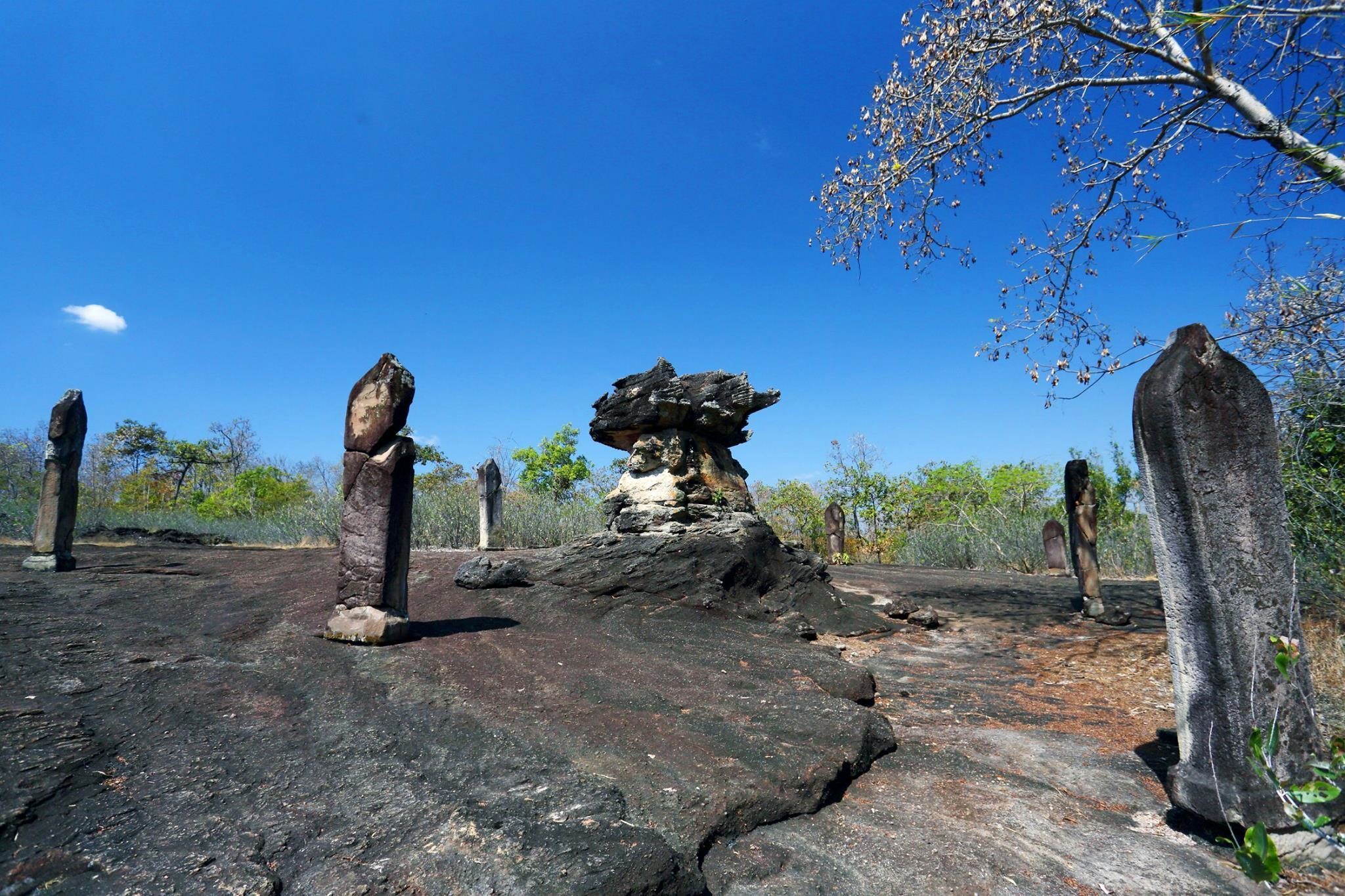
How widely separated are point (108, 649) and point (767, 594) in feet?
21.9

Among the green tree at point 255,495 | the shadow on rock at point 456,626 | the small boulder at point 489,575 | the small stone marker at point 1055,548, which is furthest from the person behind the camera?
the green tree at point 255,495

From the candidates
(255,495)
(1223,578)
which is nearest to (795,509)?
(1223,578)

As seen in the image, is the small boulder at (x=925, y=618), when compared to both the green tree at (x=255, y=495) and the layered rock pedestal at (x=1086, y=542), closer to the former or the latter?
the layered rock pedestal at (x=1086, y=542)

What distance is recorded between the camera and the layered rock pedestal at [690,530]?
852 cm

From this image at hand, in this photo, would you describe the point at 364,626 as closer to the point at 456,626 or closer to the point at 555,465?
the point at 456,626

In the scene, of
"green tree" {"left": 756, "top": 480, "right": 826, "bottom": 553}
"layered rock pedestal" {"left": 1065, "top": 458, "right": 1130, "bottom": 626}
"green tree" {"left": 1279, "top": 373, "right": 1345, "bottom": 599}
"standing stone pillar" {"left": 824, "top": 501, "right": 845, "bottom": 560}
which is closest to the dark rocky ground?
"green tree" {"left": 1279, "top": 373, "right": 1345, "bottom": 599}

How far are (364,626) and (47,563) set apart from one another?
19.3 ft

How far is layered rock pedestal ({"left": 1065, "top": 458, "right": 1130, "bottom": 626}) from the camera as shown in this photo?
29.5 feet

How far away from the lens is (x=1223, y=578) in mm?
3211

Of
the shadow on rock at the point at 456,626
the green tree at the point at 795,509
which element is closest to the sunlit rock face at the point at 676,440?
the shadow on rock at the point at 456,626

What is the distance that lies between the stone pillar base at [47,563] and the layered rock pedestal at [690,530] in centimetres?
584

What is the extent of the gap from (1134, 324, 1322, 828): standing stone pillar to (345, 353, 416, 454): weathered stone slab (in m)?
5.45

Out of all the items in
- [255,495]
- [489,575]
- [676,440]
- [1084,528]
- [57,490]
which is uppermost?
[255,495]

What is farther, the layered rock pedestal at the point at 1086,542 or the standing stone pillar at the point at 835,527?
the standing stone pillar at the point at 835,527
